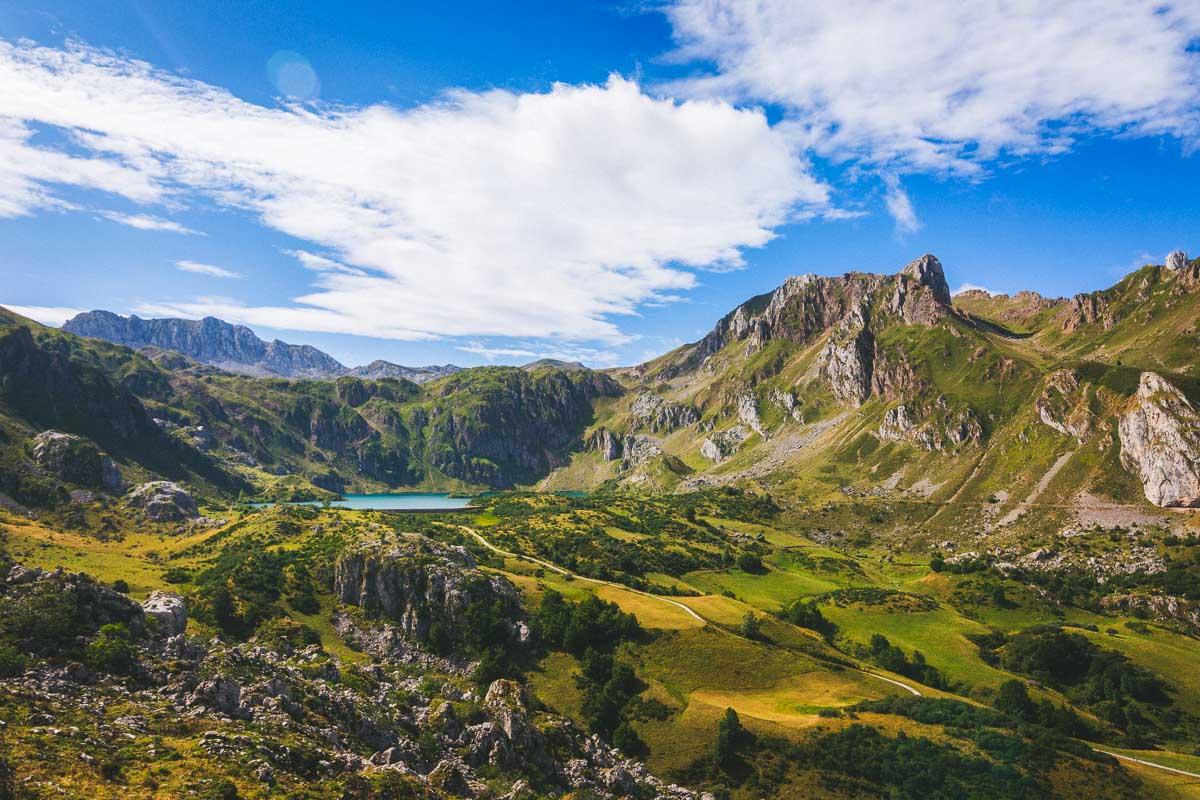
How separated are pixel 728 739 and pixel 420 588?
5425 cm

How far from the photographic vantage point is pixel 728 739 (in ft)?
210

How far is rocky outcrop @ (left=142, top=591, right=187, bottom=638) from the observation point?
6164cm

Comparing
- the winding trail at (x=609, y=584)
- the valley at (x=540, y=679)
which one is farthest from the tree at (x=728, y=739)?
the winding trail at (x=609, y=584)

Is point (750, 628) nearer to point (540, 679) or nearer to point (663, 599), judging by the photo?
point (663, 599)

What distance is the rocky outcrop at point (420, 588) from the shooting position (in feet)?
298

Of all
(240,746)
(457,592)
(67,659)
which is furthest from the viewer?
(457,592)

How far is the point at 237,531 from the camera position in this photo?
15575 cm

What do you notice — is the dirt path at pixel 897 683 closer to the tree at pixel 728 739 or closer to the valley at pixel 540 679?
the valley at pixel 540 679

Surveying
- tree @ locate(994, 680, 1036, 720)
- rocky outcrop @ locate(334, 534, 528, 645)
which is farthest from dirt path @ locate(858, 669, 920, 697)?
rocky outcrop @ locate(334, 534, 528, 645)

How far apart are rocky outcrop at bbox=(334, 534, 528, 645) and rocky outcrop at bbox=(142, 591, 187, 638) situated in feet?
106

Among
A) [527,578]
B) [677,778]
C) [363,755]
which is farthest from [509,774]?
[527,578]

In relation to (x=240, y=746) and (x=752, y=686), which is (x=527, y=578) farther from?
(x=240, y=746)

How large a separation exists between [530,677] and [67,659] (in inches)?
2175

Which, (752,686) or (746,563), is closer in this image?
(752,686)
